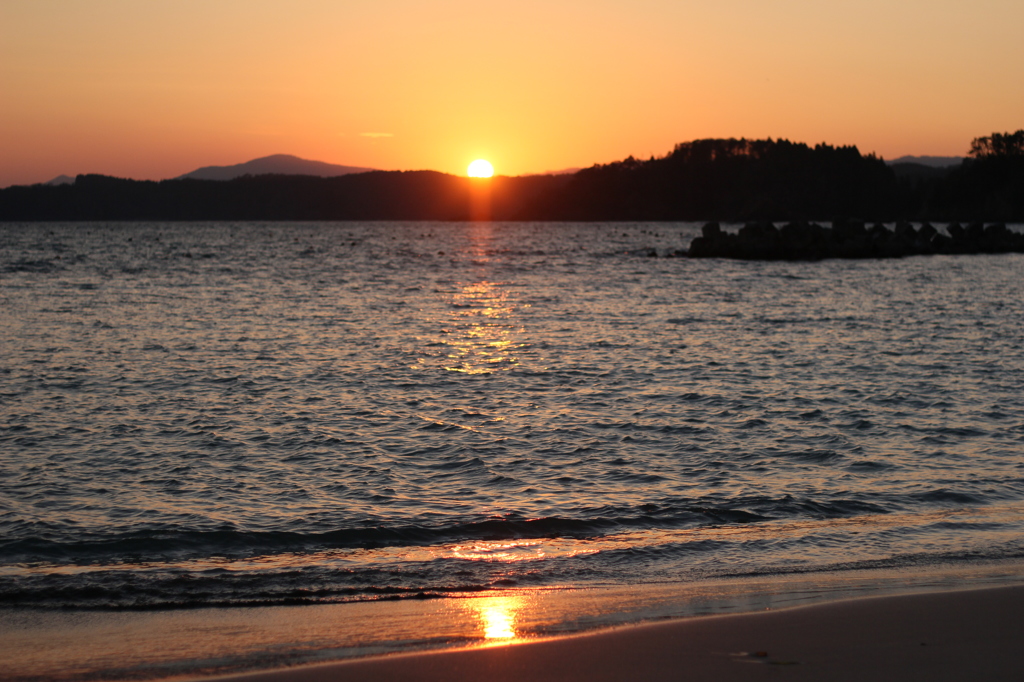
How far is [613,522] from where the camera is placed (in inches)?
313

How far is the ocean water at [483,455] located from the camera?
6863 millimetres

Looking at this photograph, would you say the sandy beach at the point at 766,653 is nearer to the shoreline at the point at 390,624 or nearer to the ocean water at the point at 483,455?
the shoreline at the point at 390,624

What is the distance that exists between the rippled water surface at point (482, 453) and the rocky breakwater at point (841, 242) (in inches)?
1522

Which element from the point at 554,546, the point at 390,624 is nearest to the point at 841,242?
the point at 554,546

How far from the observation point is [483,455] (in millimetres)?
10406

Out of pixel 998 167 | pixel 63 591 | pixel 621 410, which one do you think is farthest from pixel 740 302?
pixel 998 167

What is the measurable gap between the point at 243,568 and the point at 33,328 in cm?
1870

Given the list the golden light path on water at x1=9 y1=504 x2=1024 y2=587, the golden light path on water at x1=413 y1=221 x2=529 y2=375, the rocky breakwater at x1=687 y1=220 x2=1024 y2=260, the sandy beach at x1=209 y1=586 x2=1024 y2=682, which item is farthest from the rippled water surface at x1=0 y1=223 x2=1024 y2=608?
the rocky breakwater at x1=687 y1=220 x2=1024 y2=260

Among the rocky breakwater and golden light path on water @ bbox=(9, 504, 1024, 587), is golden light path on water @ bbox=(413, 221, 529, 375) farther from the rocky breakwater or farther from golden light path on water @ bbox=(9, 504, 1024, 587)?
the rocky breakwater

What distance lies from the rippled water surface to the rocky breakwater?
1522 inches

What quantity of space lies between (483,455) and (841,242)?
60064 millimetres

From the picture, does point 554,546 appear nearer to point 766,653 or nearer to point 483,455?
point 766,653

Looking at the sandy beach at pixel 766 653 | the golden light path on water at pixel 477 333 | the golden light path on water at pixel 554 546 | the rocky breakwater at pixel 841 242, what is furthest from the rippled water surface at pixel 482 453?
the rocky breakwater at pixel 841 242

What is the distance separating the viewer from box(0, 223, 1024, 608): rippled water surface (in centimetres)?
694
